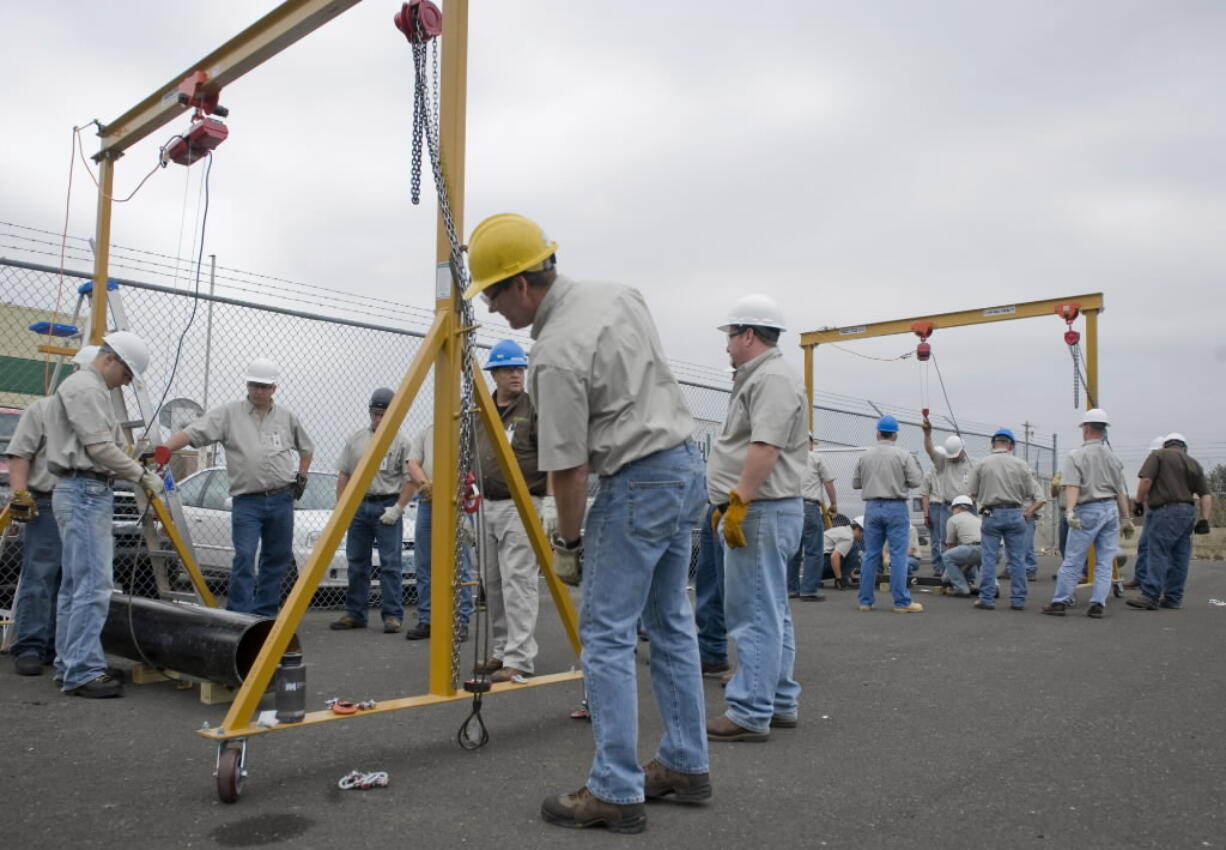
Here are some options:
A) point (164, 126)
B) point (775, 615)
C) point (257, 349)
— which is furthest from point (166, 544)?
point (775, 615)

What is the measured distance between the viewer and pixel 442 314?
4.42 m

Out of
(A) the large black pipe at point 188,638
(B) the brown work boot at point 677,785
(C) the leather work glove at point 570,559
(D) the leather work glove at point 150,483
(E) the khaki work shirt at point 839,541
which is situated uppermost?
(D) the leather work glove at point 150,483

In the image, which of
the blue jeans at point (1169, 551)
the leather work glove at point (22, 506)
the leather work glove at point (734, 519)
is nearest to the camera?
the leather work glove at point (734, 519)

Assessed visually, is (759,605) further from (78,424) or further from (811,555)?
(811,555)

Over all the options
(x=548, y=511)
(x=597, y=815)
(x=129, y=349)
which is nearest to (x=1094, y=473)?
(x=548, y=511)

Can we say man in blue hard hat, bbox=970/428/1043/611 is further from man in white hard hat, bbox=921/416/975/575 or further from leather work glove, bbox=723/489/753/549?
leather work glove, bbox=723/489/753/549

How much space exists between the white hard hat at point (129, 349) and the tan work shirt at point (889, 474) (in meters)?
6.81

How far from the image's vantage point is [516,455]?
5.89 m

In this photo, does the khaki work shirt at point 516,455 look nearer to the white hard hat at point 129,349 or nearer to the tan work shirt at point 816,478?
the white hard hat at point 129,349

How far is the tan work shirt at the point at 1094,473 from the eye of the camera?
944 centimetres

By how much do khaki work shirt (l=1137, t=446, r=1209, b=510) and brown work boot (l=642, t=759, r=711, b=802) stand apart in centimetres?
Answer: 882

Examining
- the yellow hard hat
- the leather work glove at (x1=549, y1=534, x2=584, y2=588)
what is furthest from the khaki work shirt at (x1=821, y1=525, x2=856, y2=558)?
the yellow hard hat

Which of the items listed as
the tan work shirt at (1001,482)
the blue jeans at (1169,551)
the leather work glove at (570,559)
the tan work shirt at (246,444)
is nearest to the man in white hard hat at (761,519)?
the leather work glove at (570,559)

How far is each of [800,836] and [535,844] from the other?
85cm
